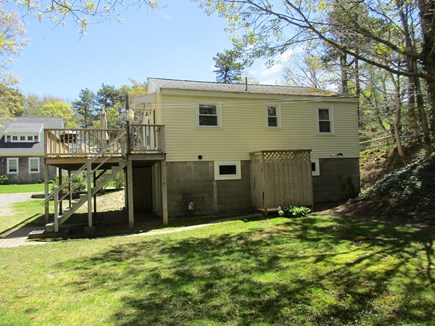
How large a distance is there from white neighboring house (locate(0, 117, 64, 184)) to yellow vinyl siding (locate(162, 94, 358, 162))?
913 inches

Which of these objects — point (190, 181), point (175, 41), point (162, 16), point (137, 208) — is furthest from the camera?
point (137, 208)

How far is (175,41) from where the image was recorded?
969 cm

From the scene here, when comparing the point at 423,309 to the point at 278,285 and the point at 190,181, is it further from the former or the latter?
the point at 190,181

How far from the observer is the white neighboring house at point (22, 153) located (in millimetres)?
30250

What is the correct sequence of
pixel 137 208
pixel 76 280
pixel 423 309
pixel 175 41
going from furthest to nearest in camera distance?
pixel 137 208, pixel 175 41, pixel 76 280, pixel 423 309

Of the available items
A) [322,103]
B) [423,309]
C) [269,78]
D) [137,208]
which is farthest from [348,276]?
[269,78]

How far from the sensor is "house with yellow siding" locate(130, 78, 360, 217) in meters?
12.0

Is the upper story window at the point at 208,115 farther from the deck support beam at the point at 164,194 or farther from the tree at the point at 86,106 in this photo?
the tree at the point at 86,106

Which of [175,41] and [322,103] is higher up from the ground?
[175,41]

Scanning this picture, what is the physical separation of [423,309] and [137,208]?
1363 cm

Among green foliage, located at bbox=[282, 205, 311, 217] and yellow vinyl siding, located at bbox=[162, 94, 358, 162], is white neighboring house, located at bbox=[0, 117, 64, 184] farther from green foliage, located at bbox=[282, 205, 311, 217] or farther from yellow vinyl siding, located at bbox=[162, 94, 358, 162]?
green foliage, located at bbox=[282, 205, 311, 217]

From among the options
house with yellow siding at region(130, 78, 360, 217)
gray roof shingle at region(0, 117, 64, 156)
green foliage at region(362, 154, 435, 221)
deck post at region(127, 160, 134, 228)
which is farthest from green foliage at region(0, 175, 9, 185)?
green foliage at region(362, 154, 435, 221)

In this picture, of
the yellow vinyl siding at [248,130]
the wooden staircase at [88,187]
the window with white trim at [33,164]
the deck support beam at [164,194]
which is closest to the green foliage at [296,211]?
the yellow vinyl siding at [248,130]

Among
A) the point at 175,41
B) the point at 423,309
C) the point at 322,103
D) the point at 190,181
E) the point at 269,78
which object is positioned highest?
the point at 269,78
